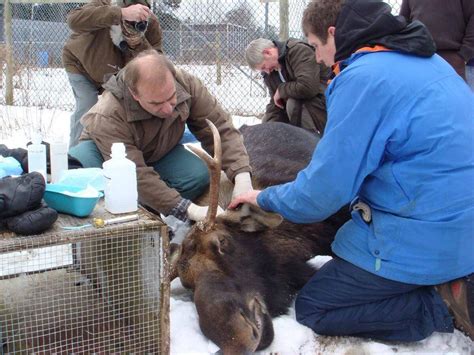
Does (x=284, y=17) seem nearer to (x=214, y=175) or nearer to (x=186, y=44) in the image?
(x=186, y=44)

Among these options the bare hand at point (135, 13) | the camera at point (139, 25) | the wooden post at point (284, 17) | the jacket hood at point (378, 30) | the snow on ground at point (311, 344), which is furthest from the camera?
the wooden post at point (284, 17)

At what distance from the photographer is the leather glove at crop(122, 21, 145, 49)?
5.97 m

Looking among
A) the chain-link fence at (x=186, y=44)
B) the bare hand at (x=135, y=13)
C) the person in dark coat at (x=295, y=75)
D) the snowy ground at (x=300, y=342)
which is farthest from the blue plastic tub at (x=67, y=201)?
the chain-link fence at (x=186, y=44)

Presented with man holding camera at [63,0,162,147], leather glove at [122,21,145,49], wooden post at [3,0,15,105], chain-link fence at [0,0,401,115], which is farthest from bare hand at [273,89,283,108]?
wooden post at [3,0,15,105]

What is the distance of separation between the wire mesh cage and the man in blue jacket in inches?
34.9

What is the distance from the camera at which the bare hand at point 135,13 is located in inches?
229

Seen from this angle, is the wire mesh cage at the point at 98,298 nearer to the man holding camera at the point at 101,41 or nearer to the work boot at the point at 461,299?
the work boot at the point at 461,299

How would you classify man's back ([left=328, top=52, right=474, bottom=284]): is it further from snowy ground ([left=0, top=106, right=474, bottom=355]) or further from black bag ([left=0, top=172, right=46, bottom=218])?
black bag ([left=0, top=172, right=46, bottom=218])

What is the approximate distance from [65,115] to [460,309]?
908 cm

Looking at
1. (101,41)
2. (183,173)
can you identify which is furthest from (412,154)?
(101,41)

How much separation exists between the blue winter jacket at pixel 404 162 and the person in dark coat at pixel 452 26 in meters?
3.24

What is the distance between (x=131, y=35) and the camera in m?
6.04

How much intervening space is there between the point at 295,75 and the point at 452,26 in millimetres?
1775

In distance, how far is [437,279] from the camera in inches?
133
